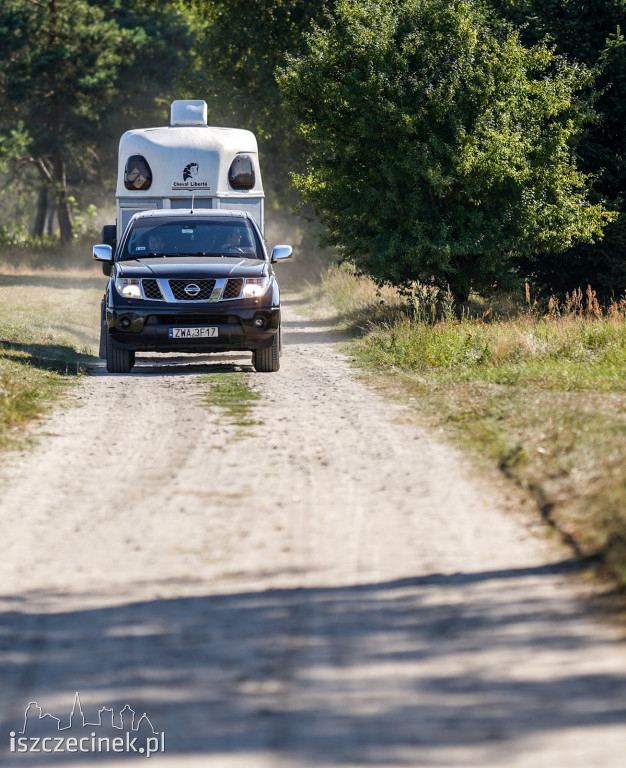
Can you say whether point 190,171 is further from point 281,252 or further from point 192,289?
point 192,289

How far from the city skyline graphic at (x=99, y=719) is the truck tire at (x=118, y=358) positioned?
10129 millimetres

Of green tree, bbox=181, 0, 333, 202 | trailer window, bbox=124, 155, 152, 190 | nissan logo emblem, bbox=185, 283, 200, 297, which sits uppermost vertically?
green tree, bbox=181, 0, 333, 202

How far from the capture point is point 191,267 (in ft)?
45.3

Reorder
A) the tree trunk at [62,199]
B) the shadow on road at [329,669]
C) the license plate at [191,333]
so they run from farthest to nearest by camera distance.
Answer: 1. the tree trunk at [62,199]
2. the license plate at [191,333]
3. the shadow on road at [329,669]

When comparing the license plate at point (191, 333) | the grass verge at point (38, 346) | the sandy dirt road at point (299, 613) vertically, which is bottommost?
the grass verge at point (38, 346)

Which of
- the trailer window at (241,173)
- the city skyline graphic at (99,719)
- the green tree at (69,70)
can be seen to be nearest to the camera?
the city skyline graphic at (99,719)

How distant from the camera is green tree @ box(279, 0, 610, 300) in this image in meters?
18.6

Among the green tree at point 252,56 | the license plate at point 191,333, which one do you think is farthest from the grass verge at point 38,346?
the green tree at point 252,56

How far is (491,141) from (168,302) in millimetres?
7452

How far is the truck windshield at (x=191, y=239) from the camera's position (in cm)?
1473

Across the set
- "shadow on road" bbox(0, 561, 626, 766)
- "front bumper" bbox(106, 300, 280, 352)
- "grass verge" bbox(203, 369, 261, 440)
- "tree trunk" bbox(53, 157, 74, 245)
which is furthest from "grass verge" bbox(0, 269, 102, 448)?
"tree trunk" bbox(53, 157, 74, 245)

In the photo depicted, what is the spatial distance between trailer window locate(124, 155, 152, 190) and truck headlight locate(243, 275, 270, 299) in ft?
23.1

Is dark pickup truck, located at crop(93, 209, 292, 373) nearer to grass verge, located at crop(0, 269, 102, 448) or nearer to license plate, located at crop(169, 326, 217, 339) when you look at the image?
license plate, located at crop(169, 326, 217, 339)

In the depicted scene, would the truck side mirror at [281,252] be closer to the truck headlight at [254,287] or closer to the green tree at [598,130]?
the truck headlight at [254,287]
